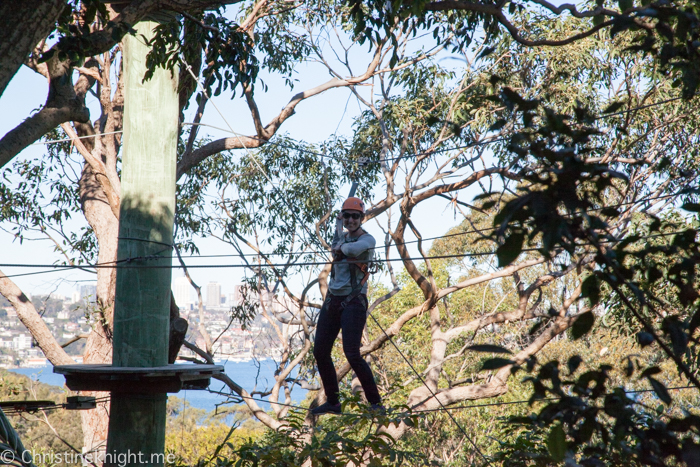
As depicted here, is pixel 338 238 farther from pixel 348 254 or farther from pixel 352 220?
pixel 348 254

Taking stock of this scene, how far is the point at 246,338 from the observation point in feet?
38.7

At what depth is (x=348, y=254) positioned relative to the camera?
4.11 meters

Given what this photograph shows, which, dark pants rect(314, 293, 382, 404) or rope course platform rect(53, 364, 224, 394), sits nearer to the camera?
rope course platform rect(53, 364, 224, 394)

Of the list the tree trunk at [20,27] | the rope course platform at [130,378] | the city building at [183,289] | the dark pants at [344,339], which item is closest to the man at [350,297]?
the dark pants at [344,339]

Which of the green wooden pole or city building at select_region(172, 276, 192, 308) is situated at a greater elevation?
city building at select_region(172, 276, 192, 308)

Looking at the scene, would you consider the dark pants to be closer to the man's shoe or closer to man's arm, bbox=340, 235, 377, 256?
the man's shoe

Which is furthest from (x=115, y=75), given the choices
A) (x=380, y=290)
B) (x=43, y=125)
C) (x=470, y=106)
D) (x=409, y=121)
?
(x=380, y=290)

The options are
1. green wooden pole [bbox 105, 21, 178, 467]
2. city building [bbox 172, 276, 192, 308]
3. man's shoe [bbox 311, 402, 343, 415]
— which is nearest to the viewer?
green wooden pole [bbox 105, 21, 178, 467]

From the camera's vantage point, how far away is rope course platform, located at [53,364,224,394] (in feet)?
10.6

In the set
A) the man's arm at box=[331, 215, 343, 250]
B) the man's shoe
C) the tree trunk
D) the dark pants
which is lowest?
the man's shoe

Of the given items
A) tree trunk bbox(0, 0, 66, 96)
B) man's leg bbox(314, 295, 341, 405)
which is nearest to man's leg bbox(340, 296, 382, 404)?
man's leg bbox(314, 295, 341, 405)

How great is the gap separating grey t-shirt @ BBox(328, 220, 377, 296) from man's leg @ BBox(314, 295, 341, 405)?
0.37ft

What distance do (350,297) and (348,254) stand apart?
13.2 inches

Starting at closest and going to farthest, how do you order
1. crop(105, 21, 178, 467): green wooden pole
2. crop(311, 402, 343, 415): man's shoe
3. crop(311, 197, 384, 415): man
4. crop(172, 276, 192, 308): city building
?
crop(105, 21, 178, 467): green wooden pole < crop(311, 197, 384, 415): man < crop(311, 402, 343, 415): man's shoe < crop(172, 276, 192, 308): city building
